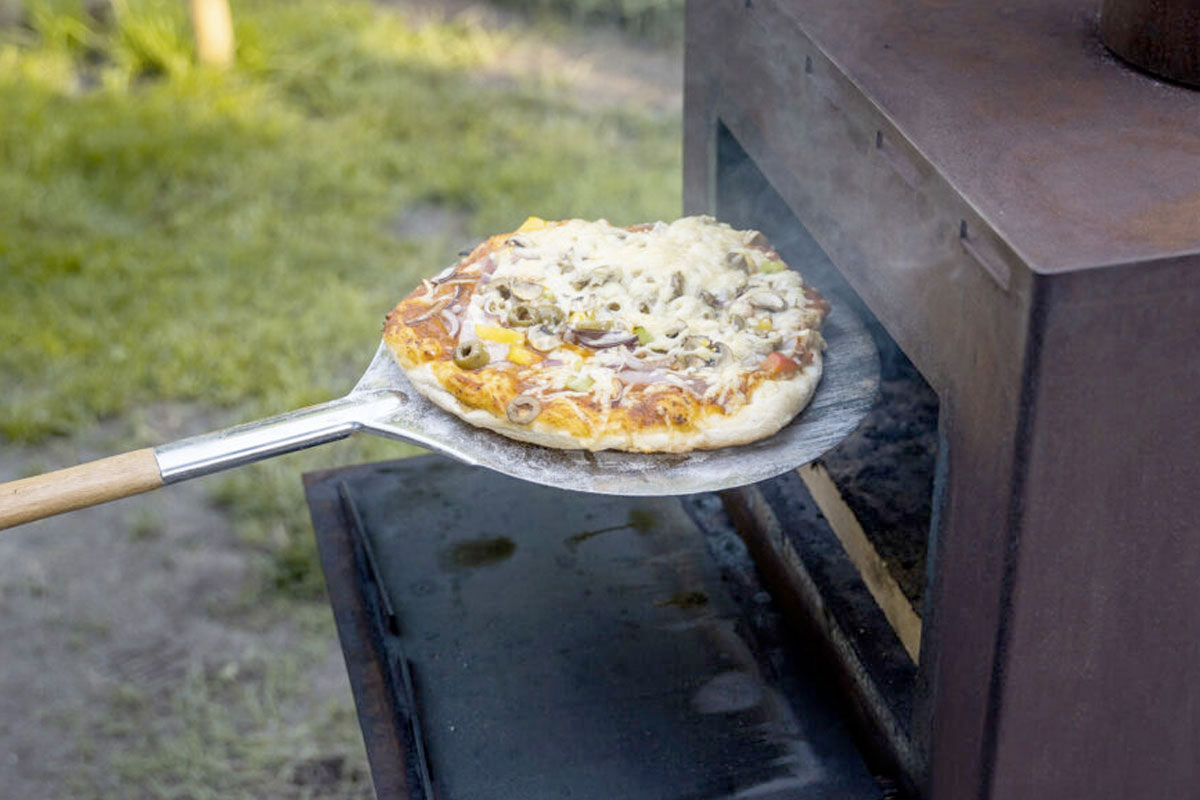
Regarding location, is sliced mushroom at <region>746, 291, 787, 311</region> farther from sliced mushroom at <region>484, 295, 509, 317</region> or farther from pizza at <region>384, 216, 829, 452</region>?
sliced mushroom at <region>484, 295, 509, 317</region>

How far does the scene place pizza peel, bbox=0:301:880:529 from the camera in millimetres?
1628

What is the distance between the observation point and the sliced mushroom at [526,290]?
197cm

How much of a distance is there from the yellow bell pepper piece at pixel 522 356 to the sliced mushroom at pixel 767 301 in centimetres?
31

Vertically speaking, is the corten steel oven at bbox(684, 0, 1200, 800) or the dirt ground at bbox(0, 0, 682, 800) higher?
the corten steel oven at bbox(684, 0, 1200, 800)

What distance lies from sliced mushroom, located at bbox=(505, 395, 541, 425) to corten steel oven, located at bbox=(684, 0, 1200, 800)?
43cm

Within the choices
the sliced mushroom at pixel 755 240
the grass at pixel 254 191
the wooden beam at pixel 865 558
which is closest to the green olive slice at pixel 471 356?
the sliced mushroom at pixel 755 240

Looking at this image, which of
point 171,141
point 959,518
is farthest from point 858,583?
point 171,141

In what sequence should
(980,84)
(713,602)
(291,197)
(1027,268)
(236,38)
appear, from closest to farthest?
(1027,268)
(980,84)
(713,602)
(291,197)
(236,38)

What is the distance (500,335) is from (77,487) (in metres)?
0.59

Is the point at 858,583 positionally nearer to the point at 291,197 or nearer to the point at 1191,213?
the point at 1191,213

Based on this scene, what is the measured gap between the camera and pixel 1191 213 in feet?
4.53

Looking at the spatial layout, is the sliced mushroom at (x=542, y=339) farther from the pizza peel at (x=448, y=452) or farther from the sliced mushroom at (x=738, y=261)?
the sliced mushroom at (x=738, y=261)

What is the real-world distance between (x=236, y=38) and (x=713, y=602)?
423cm

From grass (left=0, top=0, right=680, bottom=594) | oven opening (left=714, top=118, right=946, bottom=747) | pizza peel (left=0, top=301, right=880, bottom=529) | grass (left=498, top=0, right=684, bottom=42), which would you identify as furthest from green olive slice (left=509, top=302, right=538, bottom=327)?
grass (left=498, top=0, right=684, bottom=42)
